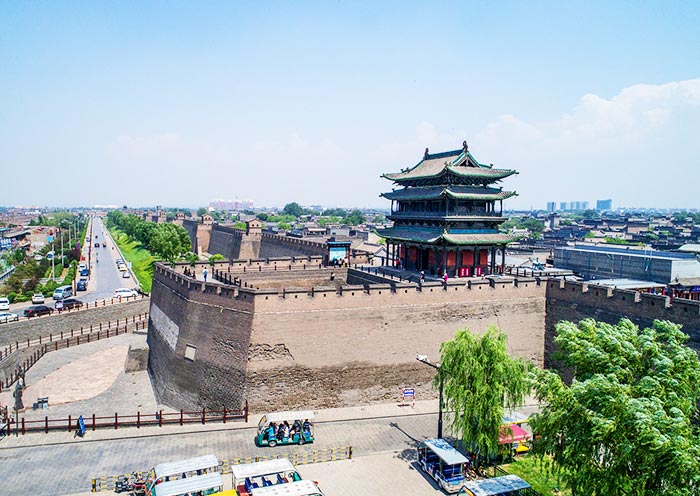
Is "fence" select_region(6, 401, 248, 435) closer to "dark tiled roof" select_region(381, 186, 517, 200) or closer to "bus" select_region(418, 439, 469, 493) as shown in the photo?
"bus" select_region(418, 439, 469, 493)

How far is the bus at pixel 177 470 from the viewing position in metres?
15.1

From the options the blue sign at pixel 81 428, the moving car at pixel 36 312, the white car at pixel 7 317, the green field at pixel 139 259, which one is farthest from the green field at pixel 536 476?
the green field at pixel 139 259

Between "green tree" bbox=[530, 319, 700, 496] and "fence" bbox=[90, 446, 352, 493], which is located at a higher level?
"green tree" bbox=[530, 319, 700, 496]

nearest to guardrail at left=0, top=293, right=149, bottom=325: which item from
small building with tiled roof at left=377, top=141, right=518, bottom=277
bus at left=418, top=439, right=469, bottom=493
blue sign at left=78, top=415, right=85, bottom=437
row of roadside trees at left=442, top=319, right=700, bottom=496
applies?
blue sign at left=78, top=415, right=85, bottom=437

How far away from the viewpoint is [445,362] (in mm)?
18125

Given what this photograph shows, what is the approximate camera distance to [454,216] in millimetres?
29234

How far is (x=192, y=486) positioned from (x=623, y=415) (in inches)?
440

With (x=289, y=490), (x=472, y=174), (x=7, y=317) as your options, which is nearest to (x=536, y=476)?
(x=289, y=490)

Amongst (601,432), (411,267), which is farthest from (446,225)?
(601,432)

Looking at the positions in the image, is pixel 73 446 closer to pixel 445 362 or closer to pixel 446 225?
pixel 445 362

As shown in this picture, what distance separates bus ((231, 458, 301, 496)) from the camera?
15.2 meters

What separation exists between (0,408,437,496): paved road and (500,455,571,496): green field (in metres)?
3.69

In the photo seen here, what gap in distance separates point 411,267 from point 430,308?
746cm

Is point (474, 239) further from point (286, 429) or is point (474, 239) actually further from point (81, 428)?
point (81, 428)
